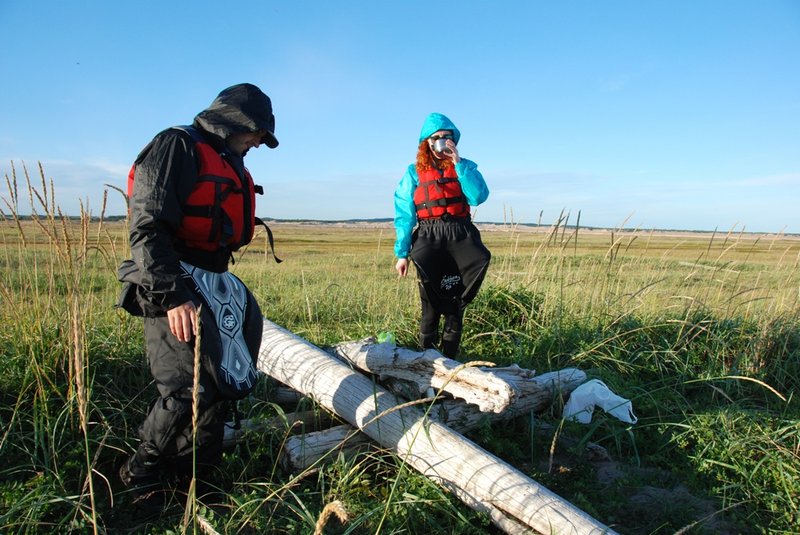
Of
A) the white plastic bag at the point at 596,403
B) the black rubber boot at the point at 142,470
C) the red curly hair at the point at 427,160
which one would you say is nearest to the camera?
the black rubber boot at the point at 142,470

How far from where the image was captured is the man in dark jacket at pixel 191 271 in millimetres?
2309

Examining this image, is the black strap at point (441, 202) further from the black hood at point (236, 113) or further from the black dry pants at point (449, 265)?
the black hood at point (236, 113)

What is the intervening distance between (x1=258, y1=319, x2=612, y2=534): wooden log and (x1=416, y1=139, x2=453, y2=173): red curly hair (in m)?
1.67

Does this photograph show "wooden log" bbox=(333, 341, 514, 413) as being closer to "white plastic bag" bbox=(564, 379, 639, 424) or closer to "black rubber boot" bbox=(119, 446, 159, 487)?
"white plastic bag" bbox=(564, 379, 639, 424)

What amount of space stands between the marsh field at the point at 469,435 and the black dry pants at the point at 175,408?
0.24m

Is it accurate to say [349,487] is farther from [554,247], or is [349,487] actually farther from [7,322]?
[554,247]

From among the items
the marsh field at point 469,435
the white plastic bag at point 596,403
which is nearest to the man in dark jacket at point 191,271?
the marsh field at point 469,435

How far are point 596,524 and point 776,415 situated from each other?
2.40m

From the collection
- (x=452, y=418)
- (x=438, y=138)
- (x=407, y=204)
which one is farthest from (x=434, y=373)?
(x=438, y=138)

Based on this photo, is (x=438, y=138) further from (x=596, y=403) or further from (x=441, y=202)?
(x=596, y=403)

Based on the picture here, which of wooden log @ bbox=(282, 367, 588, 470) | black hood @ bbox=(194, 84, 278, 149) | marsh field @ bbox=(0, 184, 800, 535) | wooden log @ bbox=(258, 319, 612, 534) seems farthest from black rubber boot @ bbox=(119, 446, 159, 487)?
black hood @ bbox=(194, 84, 278, 149)

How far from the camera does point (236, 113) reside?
259 centimetres

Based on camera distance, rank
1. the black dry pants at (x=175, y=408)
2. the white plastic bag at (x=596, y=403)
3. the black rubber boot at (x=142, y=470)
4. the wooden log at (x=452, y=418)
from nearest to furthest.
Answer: the black dry pants at (x=175, y=408), the black rubber boot at (x=142, y=470), the wooden log at (x=452, y=418), the white plastic bag at (x=596, y=403)

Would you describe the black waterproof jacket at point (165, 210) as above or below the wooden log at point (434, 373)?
above
